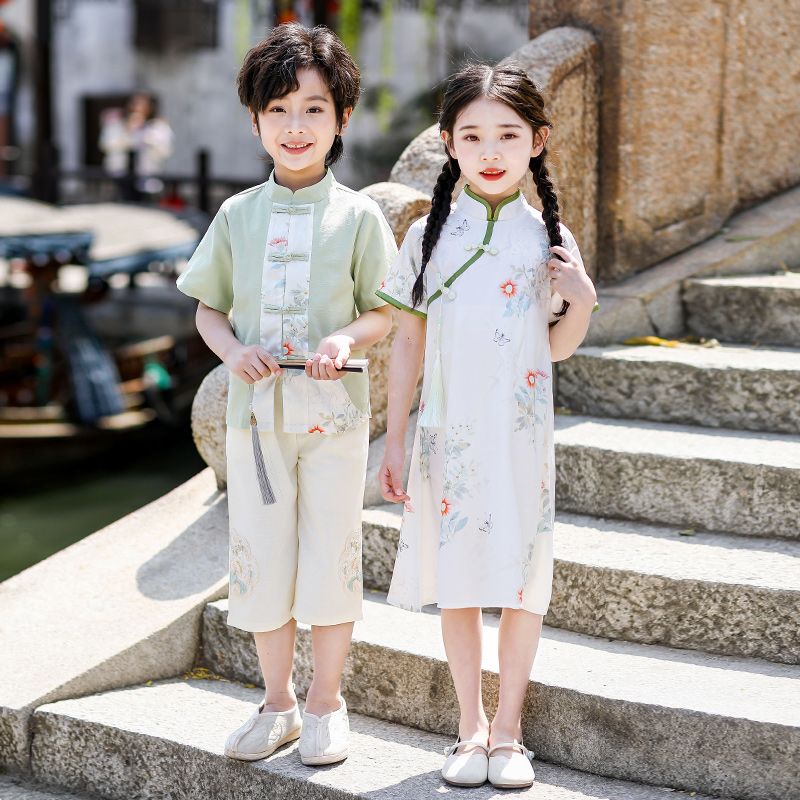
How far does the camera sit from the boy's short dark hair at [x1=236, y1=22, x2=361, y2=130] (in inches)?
117

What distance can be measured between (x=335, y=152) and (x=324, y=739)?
147 cm

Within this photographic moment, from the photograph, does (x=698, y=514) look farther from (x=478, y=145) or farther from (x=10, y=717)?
(x=10, y=717)

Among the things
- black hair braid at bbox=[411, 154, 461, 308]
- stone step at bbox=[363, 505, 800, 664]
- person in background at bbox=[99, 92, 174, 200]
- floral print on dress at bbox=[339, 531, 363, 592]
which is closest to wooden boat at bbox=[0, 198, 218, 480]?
person in background at bbox=[99, 92, 174, 200]

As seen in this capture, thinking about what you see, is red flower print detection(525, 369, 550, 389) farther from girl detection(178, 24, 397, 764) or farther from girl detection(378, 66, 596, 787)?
girl detection(178, 24, 397, 764)

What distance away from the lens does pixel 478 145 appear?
2.92 metres

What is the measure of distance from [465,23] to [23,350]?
911 centimetres

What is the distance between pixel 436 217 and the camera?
302 centimetres

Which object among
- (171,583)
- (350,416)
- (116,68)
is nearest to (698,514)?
(350,416)

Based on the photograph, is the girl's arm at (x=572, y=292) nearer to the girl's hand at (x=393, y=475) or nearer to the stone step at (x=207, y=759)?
the girl's hand at (x=393, y=475)

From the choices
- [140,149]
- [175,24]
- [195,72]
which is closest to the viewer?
[140,149]

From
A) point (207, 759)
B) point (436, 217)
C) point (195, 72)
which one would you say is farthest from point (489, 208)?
point (195, 72)

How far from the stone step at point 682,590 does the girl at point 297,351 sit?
0.74 m

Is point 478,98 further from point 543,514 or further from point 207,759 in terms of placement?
point 207,759

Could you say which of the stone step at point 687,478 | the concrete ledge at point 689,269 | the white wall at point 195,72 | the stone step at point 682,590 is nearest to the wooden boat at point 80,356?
the white wall at point 195,72
